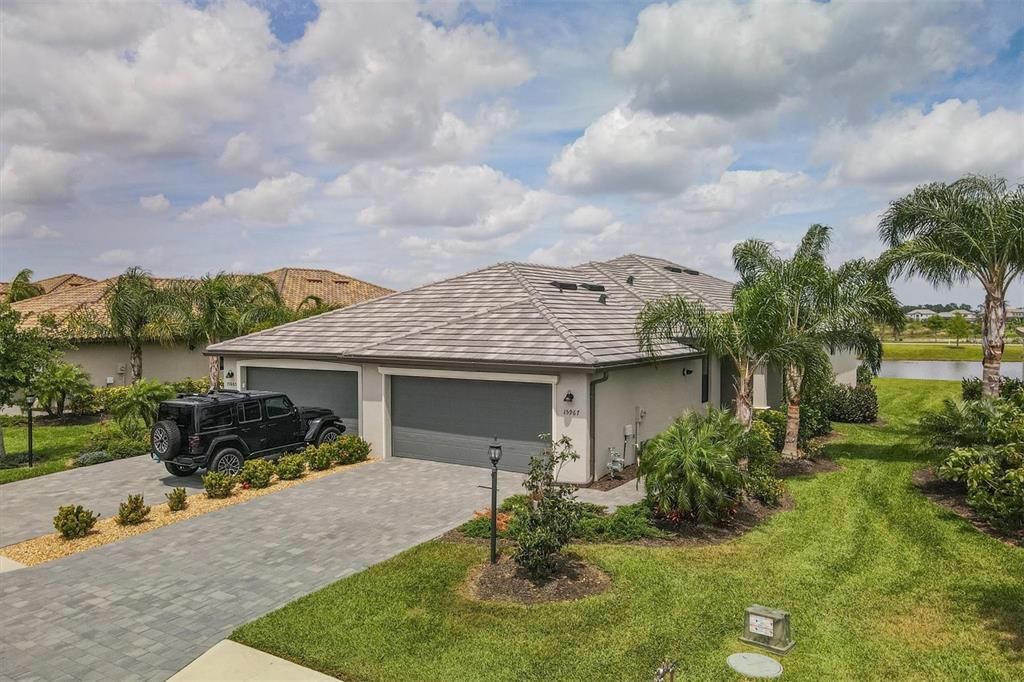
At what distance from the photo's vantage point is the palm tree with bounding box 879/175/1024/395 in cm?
1498

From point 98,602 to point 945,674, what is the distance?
10092mm

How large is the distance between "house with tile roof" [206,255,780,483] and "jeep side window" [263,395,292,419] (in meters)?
2.06

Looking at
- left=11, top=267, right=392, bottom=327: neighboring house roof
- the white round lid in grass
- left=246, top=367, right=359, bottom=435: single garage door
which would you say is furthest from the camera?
Result: left=11, top=267, right=392, bottom=327: neighboring house roof

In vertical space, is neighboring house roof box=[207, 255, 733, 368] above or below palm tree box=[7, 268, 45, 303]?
below

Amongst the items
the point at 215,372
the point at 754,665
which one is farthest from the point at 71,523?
the point at 215,372

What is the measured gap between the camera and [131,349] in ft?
91.8

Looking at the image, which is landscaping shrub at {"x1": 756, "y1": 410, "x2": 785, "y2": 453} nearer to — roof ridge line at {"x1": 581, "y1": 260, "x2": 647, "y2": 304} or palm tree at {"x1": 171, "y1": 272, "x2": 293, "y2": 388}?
roof ridge line at {"x1": 581, "y1": 260, "x2": 647, "y2": 304}

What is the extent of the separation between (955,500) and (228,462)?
15.4m

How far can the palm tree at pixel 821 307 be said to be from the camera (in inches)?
595

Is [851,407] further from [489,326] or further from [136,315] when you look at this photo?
[136,315]

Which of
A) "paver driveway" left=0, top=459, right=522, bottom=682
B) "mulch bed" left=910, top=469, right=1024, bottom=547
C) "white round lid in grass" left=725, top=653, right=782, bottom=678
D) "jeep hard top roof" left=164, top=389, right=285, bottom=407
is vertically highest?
"jeep hard top roof" left=164, top=389, right=285, bottom=407

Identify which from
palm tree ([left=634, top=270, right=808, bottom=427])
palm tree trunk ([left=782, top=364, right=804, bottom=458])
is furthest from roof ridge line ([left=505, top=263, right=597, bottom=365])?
palm tree trunk ([left=782, top=364, right=804, bottom=458])

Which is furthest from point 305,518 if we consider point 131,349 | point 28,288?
point 28,288

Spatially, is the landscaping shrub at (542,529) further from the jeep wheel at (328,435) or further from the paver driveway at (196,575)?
the jeep wheel at (328,435)
